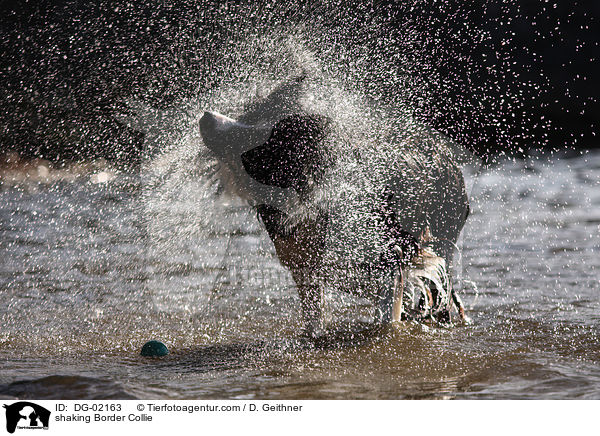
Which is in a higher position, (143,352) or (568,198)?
(568,198)

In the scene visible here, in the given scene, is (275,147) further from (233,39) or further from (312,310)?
(233,39)

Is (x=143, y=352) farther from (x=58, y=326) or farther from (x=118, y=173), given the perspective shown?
(x=118, y=173)

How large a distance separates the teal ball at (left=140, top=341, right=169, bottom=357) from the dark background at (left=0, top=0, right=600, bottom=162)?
1841 mm

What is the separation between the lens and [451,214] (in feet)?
13.5

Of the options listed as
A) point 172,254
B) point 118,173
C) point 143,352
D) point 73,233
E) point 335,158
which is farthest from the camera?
point 73,233

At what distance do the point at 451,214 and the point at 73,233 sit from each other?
16.5ft

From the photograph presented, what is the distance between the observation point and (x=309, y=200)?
10.7ft

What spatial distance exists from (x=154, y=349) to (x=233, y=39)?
2673 millimetres

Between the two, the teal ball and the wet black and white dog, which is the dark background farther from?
the teal ball

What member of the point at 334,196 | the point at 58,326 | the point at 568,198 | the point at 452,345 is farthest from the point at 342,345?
the point at 568,198

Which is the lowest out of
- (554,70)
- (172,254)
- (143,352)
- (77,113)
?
(143,352)
